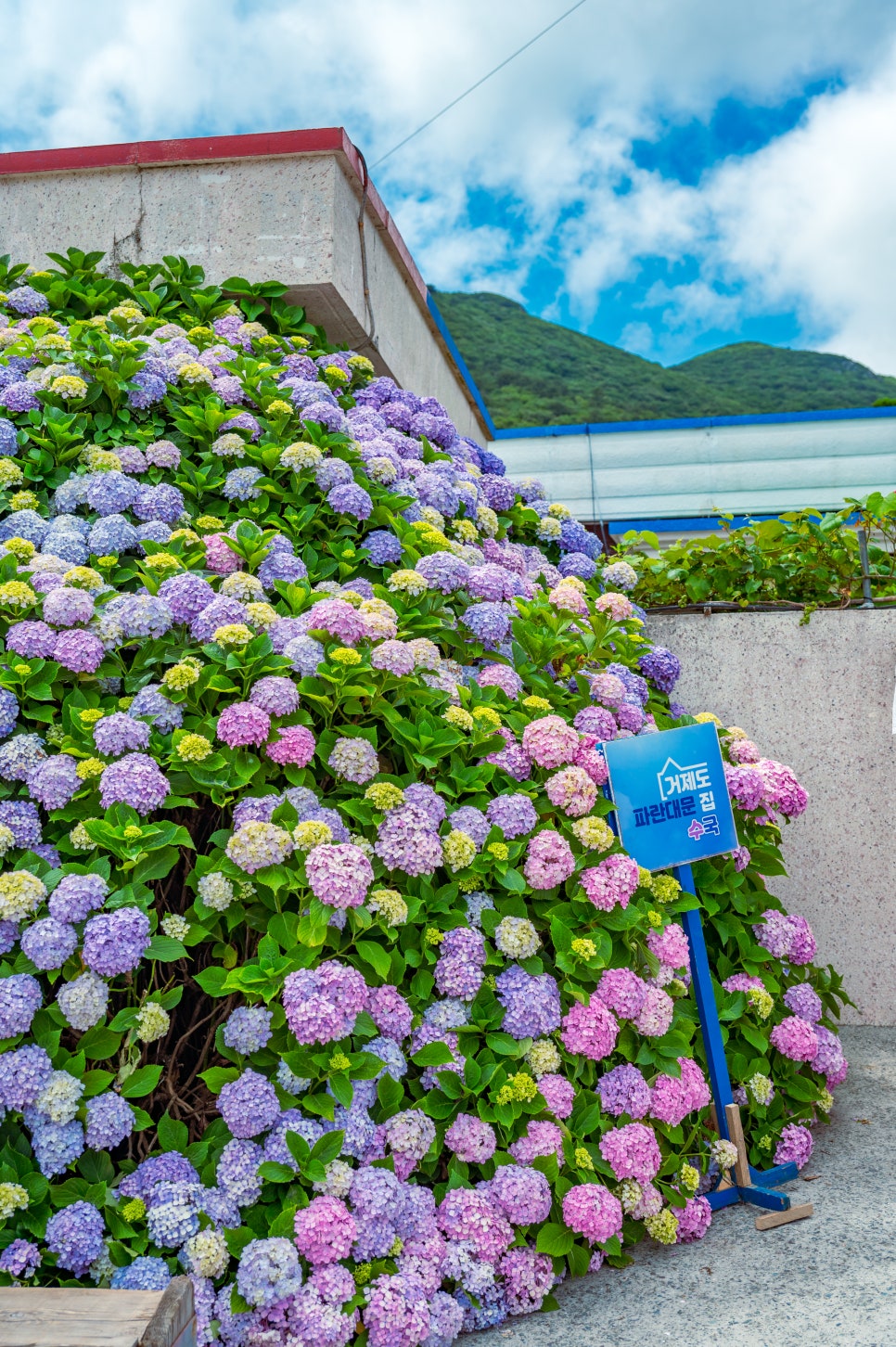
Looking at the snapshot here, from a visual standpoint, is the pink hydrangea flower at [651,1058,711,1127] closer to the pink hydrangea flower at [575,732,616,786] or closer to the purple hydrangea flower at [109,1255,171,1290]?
the pink hydrangea flower at [575,732,616,786]

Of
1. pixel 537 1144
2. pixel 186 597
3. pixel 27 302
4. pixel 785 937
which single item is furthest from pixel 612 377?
pixel 537 1144

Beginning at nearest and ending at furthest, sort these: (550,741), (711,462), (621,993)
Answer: (621,993)
(550,741)
(711,462)

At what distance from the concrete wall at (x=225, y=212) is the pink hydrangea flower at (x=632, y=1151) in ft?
11.4

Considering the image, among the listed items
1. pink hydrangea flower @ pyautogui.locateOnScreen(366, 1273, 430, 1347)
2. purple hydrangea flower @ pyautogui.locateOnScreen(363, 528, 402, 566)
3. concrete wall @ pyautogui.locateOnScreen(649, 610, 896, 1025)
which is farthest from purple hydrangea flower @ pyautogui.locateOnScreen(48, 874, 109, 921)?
concrete wall @ pyautogui.locateOnScreen(649, 610, 896, 1025)

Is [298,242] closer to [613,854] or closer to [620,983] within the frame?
[613,854]

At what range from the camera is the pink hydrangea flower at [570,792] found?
228 centimetres

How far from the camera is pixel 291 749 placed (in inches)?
81.4

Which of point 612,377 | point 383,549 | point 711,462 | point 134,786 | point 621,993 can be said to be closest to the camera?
point 134,786

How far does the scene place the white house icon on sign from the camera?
2.42 meters

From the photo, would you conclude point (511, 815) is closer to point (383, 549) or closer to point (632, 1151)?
point (632, 1151)

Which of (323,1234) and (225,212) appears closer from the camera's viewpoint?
(323,1234)

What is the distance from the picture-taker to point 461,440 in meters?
4.09

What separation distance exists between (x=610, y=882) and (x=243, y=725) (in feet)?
2.78

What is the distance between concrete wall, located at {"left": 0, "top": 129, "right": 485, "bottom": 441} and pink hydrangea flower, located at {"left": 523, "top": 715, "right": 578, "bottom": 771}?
264 cm
